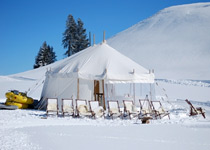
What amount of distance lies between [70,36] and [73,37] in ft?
1.73

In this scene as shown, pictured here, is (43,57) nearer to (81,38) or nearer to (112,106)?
(81,38)

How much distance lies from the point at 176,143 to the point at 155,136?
821 mm

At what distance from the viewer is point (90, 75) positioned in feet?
42.0

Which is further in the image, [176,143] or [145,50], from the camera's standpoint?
[145,50]

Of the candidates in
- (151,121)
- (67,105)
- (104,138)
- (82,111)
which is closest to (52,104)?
(67,105)

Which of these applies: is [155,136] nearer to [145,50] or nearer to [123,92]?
[123,92]

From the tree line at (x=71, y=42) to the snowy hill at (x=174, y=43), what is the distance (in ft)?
20.1

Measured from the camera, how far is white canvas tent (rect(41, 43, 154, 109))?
12.8 metres

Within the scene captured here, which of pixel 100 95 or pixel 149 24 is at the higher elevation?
pixel 149 24

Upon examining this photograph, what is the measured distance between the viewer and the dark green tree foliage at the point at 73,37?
151ft

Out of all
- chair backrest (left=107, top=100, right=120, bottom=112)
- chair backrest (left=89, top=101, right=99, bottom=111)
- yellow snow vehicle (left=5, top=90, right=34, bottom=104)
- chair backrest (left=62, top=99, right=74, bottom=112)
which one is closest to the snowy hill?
yellow snow vehicle (left=5, top=90, right=34, bottom=104)

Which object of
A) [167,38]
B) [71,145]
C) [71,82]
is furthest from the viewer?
[167,38]

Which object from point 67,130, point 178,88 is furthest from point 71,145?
point 178,88

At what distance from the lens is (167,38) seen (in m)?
47.4
